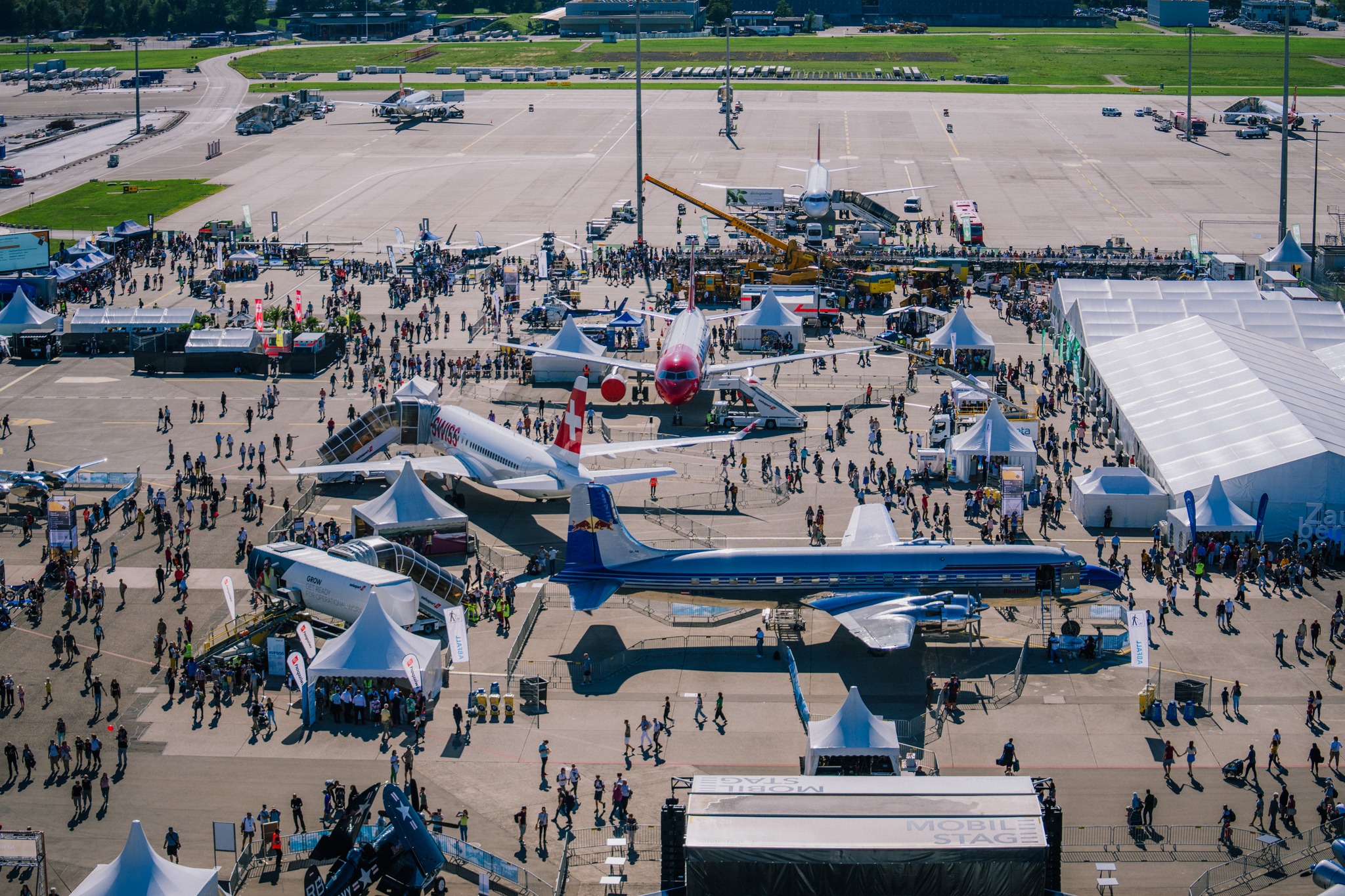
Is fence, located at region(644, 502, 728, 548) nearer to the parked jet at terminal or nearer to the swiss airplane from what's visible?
the parked jet at terminal

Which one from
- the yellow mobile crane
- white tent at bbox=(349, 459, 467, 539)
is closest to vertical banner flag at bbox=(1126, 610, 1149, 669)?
white tent at bbox=(349, 459, 467, 539)

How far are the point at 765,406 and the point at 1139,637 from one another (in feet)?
105

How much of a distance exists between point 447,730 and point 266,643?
910 centimetres

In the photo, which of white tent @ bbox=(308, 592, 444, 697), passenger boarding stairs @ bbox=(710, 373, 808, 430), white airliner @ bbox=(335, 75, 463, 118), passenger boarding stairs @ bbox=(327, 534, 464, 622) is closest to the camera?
white tent @ bbox=(308, 592, 444, 697)

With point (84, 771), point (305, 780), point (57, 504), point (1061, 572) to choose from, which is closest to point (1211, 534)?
point (1061, 572)

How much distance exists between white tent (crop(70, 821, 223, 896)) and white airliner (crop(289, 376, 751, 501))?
29963 millimetres

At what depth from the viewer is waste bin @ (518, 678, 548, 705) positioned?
52.3m

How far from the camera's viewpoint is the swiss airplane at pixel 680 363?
3157 inches

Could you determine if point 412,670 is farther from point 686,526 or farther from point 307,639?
point 686,526

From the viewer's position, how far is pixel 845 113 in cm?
19462

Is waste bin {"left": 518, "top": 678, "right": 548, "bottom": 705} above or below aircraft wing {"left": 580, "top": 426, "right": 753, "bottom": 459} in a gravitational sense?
below

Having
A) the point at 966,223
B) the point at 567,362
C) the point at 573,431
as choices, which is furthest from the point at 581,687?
the point at 966,223

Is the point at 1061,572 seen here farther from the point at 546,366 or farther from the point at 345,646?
the point at 546,366

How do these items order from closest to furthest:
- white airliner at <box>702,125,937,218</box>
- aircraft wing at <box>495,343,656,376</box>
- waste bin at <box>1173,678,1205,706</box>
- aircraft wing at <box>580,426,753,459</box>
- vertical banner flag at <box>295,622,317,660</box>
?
1. waste bin at <box>1173,678,1205,706</box>
2. vertical banner flag at <box>295,622,317,660</box>
3. aircraft wing at <box>580,426,753,459</box>
4. aircraft wing at <box>495,343,656,376</box>
5. white airliner at <box>702,125,937,218</box>
